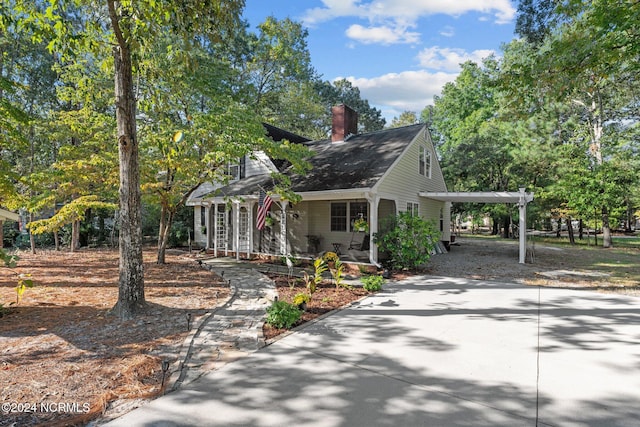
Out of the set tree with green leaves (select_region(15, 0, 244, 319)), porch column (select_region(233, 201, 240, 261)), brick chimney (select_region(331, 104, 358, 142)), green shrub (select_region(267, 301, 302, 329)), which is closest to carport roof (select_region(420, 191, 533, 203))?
brick chimney (select_region(331, 104, 358, 142))

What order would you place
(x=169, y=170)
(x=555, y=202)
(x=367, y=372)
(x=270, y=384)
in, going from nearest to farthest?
(x=270, y=384) < (x=367, y=372) < (x=169, y=170) < (x=555, y=202)

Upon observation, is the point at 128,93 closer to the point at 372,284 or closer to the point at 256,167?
the point at 372,284

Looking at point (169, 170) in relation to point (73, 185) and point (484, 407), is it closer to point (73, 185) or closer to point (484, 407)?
point (73, 185)

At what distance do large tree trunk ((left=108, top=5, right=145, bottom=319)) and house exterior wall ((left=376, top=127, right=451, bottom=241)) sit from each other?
6722mm

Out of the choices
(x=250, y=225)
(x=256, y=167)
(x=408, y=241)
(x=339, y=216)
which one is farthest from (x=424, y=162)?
(x=250, y=225)

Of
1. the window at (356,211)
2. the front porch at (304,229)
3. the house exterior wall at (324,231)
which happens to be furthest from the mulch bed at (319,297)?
the window at (356,211)

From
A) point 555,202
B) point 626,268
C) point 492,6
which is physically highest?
point 492,6

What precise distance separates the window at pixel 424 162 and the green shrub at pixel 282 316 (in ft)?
34.4

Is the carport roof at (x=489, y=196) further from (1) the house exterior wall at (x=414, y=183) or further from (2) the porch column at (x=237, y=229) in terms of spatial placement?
(2) the porch column at (x=237, y=229)

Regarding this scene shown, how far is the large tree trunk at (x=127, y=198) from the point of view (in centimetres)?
544

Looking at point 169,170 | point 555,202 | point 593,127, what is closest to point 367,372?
point 169,170

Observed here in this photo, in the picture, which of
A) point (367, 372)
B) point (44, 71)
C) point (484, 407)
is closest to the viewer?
point (484, 407)

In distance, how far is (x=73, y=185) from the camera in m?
11.6

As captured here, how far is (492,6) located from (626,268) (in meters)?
10.3
